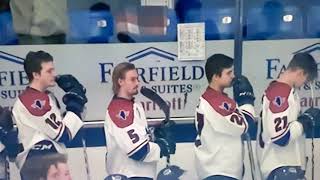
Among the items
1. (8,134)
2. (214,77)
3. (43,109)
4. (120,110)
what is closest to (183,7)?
(214,77)

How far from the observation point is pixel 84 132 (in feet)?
4.36

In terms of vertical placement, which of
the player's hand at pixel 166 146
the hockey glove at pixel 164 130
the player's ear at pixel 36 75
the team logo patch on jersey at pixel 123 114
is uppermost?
the player's ear at pixel 36 75

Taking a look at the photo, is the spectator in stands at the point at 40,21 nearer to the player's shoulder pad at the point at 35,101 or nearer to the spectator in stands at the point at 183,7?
the player's shoulder pad at the point at 35,101

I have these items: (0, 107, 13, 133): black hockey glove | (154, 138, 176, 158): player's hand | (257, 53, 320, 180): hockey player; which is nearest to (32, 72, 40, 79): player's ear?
(0, 107, 13, 133): black hockey glove

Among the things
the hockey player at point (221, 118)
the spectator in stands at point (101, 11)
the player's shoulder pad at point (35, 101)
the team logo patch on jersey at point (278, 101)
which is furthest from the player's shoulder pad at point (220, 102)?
the player's shoulder pad at point (35, 101)

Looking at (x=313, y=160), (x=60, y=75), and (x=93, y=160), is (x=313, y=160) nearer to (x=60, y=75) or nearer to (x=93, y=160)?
(x=93, y=160)

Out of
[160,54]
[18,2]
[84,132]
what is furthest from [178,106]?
[18,2]

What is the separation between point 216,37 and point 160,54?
0.14m

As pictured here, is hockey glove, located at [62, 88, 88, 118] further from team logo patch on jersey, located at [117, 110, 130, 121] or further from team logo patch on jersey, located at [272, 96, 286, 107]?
team logo patch on jersey, located at [272, 96, 286, 107]

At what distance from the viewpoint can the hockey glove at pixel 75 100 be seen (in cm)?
130

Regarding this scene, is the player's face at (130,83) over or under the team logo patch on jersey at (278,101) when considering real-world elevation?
over

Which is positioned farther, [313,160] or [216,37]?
[313,160]

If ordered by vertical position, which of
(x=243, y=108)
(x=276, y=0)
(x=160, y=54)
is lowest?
(x=243, y=108)

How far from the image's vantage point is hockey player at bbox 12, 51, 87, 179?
1295mm
